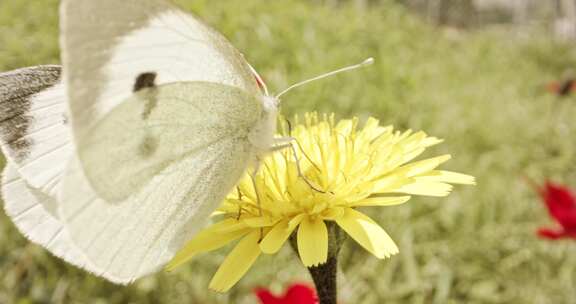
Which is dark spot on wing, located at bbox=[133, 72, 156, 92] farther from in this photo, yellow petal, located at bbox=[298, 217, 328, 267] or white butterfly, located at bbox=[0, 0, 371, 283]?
yellow petal, located at bbox=[298, 217, 328, 267]

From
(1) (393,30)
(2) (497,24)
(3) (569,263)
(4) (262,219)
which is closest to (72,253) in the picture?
(4) (262,219)

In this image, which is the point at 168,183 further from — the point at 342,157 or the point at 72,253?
the point at 342,157

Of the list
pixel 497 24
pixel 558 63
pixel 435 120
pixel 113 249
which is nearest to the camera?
pixel 113 249

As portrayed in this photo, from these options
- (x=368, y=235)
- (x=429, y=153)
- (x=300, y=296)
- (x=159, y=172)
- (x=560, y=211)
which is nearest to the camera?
(x=368, y=235)

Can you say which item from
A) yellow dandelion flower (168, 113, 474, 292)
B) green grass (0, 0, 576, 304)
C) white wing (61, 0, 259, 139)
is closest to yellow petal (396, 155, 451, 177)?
yellow dandelion flower (168, 113, 474, 292)

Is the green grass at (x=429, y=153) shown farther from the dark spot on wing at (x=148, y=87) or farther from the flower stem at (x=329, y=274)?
the dark spot on wing at (x=148, y=87)

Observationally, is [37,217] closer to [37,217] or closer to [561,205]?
[37,217]

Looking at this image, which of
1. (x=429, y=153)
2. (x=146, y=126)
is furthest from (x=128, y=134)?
(x=429, y=153)
